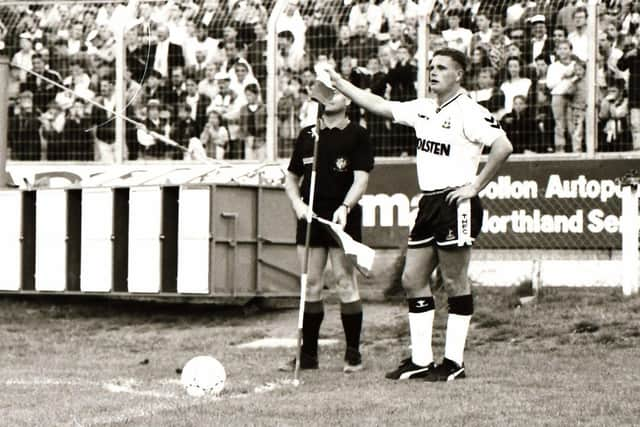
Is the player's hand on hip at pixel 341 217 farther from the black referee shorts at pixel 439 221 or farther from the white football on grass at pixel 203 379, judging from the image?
the white football on grass at pixel 203 379

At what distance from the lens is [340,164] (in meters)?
10.6

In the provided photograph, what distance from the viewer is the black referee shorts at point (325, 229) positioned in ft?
34.6

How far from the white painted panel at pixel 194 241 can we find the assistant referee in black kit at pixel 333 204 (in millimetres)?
5306

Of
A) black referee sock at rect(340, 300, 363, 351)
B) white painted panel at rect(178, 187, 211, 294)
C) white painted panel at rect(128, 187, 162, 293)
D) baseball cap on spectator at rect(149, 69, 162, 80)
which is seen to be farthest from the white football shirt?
baseball cap on spectator at rect(149, 69, 162, 80)

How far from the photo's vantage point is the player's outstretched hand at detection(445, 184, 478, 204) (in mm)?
9445

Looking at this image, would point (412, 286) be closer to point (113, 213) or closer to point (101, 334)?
point (101, 334)

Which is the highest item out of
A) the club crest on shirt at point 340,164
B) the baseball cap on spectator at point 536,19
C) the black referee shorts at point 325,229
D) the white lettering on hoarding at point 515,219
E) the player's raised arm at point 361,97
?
the baseball cap on spectator at point 536,19

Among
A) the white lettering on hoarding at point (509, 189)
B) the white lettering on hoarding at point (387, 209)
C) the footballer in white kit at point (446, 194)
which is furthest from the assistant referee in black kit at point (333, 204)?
the white lettering on hoarding at point (387, 209)

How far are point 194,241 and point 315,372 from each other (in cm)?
592

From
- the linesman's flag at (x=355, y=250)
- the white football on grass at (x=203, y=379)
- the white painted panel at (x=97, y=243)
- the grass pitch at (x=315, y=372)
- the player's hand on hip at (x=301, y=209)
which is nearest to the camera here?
the grass pitch at (x=315, y=372)

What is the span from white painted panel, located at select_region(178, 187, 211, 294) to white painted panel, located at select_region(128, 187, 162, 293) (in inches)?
15.0

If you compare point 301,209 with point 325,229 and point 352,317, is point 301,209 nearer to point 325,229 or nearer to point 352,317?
point 325,229

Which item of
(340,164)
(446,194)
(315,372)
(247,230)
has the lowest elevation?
(315,372)

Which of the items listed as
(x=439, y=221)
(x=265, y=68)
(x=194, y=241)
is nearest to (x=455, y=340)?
(x=439, y=221)
